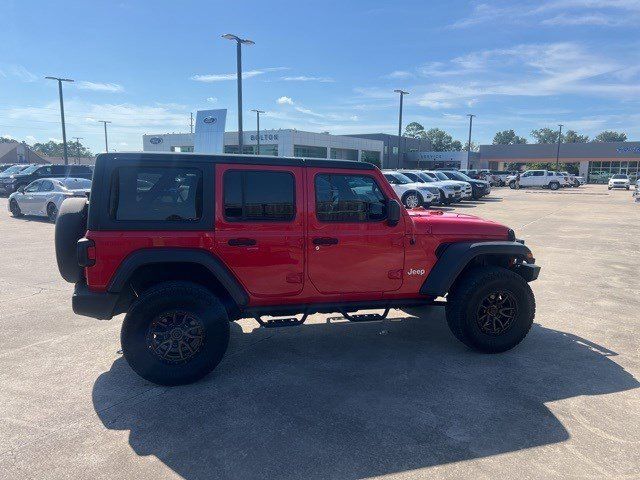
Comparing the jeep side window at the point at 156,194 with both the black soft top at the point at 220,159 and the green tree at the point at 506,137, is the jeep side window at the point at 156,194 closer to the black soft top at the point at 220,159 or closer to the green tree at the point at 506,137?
the black soft top at the point at 220,159

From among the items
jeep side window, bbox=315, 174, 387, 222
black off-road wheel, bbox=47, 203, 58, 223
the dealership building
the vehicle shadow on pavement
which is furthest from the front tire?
the dealership building

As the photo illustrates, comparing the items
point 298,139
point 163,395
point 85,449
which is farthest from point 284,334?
point 298,139

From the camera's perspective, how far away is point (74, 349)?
479cm

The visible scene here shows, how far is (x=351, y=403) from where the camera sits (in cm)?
373

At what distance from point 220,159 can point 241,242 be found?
79 centimetres

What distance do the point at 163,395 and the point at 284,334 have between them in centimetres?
169

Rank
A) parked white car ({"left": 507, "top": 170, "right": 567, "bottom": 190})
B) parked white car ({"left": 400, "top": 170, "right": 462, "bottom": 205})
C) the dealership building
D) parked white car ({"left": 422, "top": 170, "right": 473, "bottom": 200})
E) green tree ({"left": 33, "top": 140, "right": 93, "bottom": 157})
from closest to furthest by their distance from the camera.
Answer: parked white car ({"left": 400, "top": 170, "right": 462, "bottom": 205}), parked white car ({"left": 422, "top": 170, "right": 473, "bottom": 200}), parked white car ({"left": 507, "top": 170, "right": 567, "bottom": 190}), the dealership building, green tree ({"left": 33, "top": 140, "right": 93, "bottom": 157})

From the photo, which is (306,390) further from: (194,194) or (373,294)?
(194,194)

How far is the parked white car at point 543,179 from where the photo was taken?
1661 inches

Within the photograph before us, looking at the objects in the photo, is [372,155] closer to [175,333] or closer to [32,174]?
[32,174]

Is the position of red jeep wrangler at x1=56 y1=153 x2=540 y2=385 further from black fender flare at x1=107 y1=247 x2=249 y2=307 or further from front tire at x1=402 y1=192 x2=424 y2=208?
front tire at x1=402 y1=192 x2=424 y2=208

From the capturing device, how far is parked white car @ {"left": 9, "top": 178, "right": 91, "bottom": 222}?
48.5 ft

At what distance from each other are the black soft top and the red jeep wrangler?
1 centimetres

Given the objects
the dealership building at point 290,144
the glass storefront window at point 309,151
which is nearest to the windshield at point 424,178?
the dealership building at point 290,144
